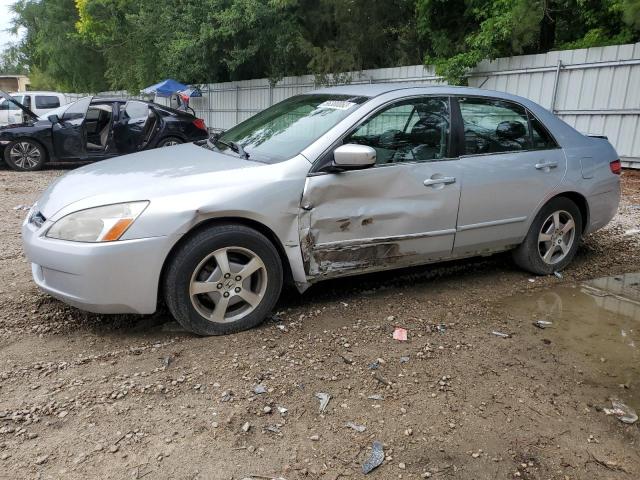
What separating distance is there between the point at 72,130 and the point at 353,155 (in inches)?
351

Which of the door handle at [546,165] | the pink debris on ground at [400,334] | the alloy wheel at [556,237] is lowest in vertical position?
the pink debris on ground at [400,334]

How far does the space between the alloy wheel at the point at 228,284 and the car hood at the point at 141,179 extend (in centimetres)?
47

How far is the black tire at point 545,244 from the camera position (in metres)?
4.67

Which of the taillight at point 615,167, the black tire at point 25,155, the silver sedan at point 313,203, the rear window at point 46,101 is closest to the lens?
the silver sedan at point 313,203

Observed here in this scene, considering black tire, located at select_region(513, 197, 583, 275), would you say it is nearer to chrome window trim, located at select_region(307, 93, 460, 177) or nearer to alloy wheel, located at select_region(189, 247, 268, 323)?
chrome window trim, located at select_region(307, 93, 460, 177)

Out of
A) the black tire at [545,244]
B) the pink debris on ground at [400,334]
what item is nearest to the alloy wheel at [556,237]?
the black tire at [545,244]

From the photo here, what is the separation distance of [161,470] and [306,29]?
16.9 m

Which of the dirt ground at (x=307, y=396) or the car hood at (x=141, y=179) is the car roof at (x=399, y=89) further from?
the dirt ground at (x=307, y=396)

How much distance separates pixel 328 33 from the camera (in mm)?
17375

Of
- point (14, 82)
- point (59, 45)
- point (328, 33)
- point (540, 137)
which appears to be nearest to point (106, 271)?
point (540, 137)

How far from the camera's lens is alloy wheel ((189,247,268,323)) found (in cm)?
333

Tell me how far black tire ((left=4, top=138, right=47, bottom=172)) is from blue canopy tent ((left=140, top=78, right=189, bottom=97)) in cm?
975

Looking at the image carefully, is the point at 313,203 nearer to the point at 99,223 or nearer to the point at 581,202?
the point at 99,223

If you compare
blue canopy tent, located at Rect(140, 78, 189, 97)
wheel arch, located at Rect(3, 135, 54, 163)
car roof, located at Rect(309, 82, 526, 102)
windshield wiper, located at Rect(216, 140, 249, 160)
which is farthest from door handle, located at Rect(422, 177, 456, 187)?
blue canopy tent, located at Rect(140, 78, 189, 97)
